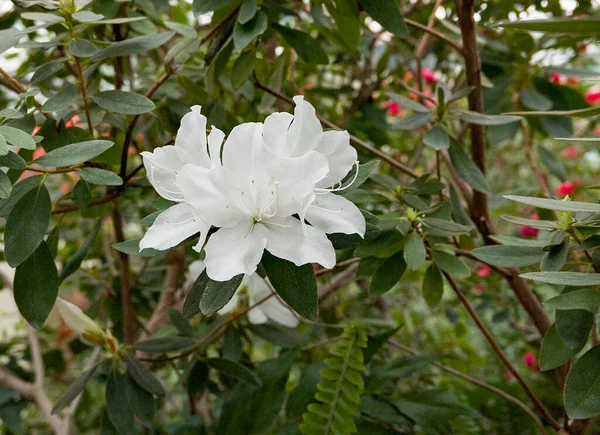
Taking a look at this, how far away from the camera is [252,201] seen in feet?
2.04

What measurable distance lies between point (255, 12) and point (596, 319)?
1.99ft

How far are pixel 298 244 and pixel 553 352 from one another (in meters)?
0.35

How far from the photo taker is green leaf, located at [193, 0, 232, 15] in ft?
2.83

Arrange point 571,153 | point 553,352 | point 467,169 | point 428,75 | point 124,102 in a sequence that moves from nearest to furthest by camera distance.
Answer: point 553,352 → point 124,102 → point 467,169 → point 428,75 → point 571,153

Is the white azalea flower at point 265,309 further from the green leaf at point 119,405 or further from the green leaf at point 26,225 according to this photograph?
the green leaf at point 26,225

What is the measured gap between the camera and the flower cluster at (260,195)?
23.3 inches

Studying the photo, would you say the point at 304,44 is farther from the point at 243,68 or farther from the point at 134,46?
the point at 134,46

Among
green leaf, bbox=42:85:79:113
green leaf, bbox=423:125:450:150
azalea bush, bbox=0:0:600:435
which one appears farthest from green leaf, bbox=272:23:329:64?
green leaf, bbox=42:85:79:113

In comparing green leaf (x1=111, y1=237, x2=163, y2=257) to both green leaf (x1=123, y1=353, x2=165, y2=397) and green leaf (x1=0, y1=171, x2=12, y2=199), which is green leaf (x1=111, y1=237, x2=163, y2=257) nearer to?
green leaf (x1=0, y1=171, x2=12, y2=199)

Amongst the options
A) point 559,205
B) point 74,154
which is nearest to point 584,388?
point 559,205

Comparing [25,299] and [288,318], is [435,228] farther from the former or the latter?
[25,299]

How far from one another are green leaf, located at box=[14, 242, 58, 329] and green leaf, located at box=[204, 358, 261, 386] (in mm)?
327

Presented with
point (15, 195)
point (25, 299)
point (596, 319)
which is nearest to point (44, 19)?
point (15, 195)

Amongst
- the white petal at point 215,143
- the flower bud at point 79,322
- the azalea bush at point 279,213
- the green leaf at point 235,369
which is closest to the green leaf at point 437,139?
the azalea bush at point 279,213
